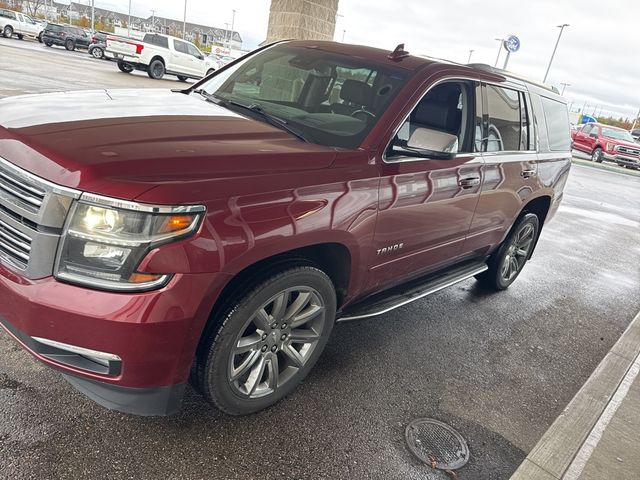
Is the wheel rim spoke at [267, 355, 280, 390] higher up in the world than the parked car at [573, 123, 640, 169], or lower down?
lower down

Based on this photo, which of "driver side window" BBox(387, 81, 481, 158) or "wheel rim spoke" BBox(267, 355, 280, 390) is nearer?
"wheel rim spoke" BBox(267, 355, 280, 390)

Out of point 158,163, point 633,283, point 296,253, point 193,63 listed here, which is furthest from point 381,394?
point 193,63

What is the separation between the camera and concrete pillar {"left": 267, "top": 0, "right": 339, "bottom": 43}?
916cm

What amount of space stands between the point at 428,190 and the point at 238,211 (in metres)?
1.50

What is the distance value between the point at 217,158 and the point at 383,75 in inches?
59.5

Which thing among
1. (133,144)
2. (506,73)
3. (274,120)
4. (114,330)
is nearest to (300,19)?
(506,73)

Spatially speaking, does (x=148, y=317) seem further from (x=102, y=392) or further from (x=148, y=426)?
(x=148, y=426)

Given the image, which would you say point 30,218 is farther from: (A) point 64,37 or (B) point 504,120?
(A) point 64,37

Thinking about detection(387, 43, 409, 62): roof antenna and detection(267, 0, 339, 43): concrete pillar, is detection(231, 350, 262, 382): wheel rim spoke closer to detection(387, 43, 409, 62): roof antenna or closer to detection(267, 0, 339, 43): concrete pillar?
detection(387, 43, 409, 62): roof antenna

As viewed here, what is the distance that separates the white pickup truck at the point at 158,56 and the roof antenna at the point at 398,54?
19.1 meters

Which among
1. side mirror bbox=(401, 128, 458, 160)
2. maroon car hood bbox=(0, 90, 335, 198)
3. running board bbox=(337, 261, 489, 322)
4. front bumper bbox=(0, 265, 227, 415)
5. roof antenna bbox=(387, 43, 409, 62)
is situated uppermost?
roof antenna bbox=(387, 43, 409, 62)

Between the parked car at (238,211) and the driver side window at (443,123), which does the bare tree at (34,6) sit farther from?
the driver side window at (443,123)

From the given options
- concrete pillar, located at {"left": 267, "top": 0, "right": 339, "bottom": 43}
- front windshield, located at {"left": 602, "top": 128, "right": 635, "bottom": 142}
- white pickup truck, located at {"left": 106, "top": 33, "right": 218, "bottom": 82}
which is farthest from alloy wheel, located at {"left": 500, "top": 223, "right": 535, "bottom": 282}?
front windshield, located at {"left": 602, "top": 128, "right": 635, "bottom": 142}

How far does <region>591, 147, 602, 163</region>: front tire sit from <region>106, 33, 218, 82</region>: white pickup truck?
59.2 feet
